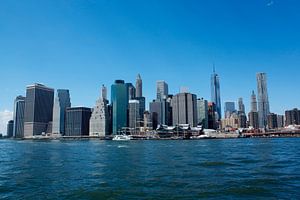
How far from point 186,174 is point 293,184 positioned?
41.8 ft

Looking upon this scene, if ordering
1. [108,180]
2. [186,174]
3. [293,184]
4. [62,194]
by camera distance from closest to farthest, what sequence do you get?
[62,194]
[293,184]
[108,180]
[186,174]

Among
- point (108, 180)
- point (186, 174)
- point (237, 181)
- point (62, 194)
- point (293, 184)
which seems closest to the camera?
point (62, 194)

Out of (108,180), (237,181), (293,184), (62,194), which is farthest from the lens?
(108,180)

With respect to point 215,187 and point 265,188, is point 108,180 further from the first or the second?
point 265,188

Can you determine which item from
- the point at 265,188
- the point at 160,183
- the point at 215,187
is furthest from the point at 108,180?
the point at 265,188

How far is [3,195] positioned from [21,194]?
1686 millimetres

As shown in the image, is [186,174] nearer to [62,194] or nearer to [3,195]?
[62,194]

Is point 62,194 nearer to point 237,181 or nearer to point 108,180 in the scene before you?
point 108,180

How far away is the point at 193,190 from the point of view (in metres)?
28.9

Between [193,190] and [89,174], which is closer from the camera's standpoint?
[193,190]

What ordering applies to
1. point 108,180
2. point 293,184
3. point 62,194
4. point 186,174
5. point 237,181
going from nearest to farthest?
point 62,194, point 293,184, point 237,181, point 108,180, point 186,174

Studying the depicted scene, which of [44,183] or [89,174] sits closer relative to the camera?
[44,183]

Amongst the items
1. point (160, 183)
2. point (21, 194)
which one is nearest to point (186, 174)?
point (160, 183)

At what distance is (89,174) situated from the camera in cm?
4131
